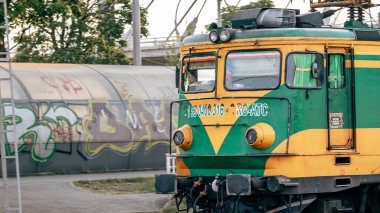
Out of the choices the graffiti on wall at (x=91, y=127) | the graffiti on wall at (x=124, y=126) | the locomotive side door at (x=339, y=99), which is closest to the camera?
the locomotive side door at (x=339, y=99)

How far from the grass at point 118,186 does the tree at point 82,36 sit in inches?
304

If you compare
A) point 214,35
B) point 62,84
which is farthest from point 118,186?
point 214,35

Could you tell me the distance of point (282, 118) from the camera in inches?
611

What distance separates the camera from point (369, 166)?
635 inches

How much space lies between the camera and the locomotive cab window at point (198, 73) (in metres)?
16.4

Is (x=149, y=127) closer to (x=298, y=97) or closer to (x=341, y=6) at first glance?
(x=341, y=6)

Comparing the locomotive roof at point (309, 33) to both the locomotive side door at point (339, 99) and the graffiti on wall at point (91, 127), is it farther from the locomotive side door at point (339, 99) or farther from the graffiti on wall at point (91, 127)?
the graffiti on wall at point (91, 127)

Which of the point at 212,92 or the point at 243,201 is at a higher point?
the point at 212,92

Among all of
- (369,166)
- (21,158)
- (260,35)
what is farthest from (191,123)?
(21,158)

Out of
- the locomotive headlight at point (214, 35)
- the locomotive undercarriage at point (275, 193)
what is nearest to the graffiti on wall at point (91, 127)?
the locomotive undercarriage at point (275, 193)

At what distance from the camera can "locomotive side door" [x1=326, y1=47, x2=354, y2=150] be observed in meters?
15.9

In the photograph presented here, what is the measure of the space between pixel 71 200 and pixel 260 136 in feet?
26.2

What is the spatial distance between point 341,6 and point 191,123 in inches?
145

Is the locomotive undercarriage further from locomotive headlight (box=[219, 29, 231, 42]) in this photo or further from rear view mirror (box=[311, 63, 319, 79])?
locomotive headlight (box=[219, 29, 231, 42])
